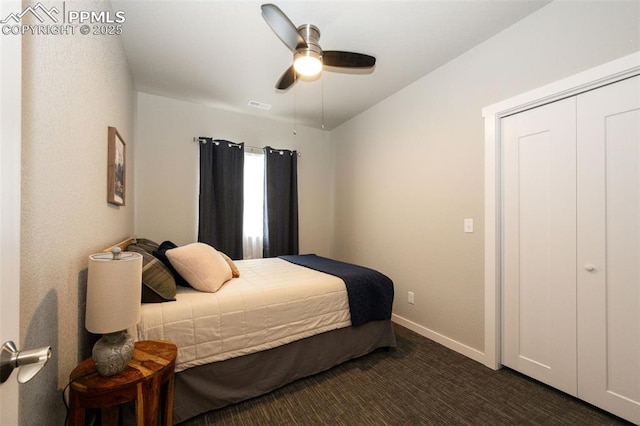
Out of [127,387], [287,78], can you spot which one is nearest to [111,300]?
[127,387]

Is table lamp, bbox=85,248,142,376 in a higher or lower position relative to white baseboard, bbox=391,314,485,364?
higher

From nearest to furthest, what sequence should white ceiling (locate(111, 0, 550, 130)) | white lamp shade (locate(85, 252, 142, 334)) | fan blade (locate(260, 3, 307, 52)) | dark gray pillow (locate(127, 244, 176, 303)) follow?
white lamp shade (locate(85, 252, 142, 334)) < fan blade (locate(260, 3, 307, 52)) < dark gray pillow (locate(127, 244, 176, 303)) < white ceiling (locate(111, 0, 550, 130))

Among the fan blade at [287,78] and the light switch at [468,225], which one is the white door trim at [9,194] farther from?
the light switch at [468,225]

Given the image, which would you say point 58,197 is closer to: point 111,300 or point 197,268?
point 111,300

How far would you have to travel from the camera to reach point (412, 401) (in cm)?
179

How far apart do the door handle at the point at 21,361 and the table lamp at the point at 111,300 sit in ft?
1.96

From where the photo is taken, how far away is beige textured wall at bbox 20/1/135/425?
2.79ft

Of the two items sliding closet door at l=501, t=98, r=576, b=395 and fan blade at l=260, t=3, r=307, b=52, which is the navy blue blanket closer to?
sliding closet door at l=501, t=98, r=576, b=395

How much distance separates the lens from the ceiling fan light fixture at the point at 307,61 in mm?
1854

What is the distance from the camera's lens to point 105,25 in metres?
1.77

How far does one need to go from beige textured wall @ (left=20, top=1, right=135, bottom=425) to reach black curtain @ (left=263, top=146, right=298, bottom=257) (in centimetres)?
234

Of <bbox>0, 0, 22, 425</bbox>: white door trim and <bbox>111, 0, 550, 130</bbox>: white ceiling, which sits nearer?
<bbox>0, 0, 22, 425</bbox>: white door trim

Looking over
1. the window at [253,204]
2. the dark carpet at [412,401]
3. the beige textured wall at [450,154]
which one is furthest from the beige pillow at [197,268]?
the beige textured wall at [450,154]

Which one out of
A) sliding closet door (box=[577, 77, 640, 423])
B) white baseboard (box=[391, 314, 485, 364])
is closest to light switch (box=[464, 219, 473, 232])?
sliding closet door (box=[577, 77, 640, 423])
